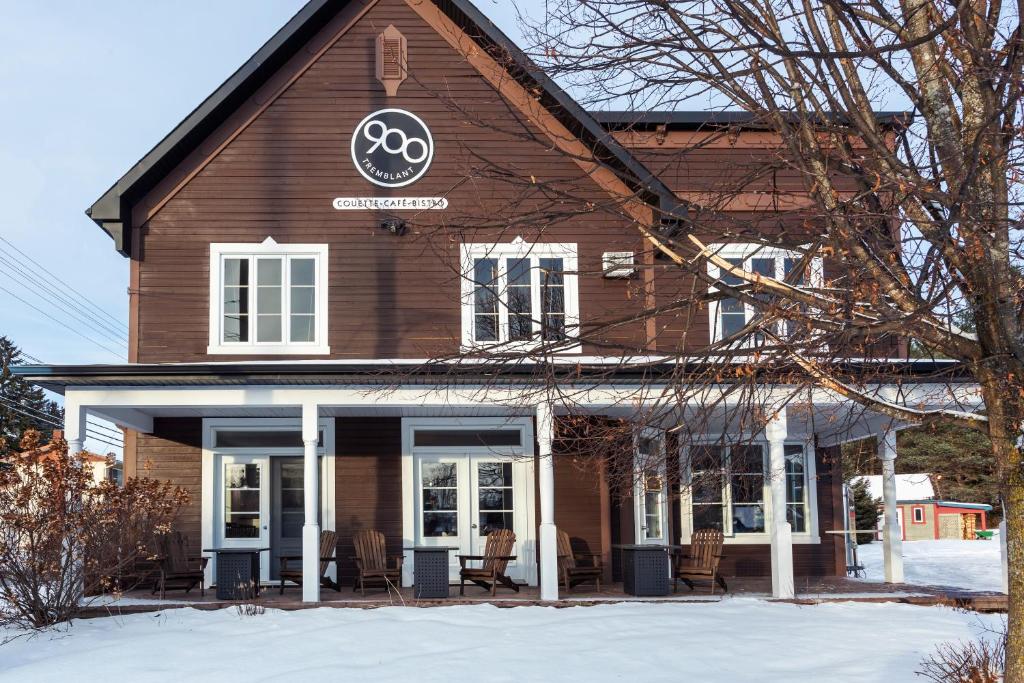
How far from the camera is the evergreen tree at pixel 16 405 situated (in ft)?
131

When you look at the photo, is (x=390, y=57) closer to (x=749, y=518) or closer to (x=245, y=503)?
(x=245, y=503)

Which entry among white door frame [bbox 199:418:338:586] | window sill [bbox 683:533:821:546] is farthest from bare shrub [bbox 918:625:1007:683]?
white door frame [bbox 199:418:338:586]

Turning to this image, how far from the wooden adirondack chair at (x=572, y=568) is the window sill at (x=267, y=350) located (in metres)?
4.20

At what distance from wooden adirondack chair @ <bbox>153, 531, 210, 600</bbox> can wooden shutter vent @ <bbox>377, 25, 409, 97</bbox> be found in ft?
22.8

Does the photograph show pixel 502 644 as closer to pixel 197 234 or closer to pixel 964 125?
pixel 964 125

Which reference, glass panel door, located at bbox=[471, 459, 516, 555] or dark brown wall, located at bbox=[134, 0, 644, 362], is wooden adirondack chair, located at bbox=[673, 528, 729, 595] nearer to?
glass panel door, located at bbox=[471, 459, 516, 555]

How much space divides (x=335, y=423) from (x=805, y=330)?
10.1 m

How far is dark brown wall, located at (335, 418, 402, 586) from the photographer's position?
50.0ft

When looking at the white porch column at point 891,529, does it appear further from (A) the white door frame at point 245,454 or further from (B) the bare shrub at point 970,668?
(A) the white door frame at point 245,454

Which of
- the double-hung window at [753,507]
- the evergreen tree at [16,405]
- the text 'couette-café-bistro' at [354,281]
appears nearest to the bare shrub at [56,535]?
the text 'couette-café-bistro' at [354,281]

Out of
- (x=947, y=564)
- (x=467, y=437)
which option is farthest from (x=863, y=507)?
(x=467, y=437)

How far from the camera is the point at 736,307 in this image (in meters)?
15.5

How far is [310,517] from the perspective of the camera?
1311cm

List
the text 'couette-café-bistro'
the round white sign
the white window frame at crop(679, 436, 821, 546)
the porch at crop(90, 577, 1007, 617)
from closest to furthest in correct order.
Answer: the porch at crop(90, 577, 1007, 617) < the text 'couette-café-bistro' < the round white sign < the white window frame at crop(679, 436, 821, 546)
